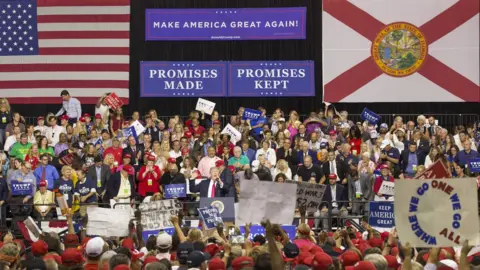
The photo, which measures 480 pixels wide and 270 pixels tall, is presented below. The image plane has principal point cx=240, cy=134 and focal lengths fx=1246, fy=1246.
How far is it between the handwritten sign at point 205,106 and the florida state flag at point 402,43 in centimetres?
342

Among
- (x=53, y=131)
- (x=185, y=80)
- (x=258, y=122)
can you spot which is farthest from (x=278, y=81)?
(x=53, y=131)

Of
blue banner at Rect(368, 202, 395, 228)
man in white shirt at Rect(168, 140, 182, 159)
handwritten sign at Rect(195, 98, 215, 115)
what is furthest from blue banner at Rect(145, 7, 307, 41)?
blue banner at Rect(368, 202, 395, 228)

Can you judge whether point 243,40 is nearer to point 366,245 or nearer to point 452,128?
point 452,128

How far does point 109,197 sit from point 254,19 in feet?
31.4

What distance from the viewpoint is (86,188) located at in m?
24.5

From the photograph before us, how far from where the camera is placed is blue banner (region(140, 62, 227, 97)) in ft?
108

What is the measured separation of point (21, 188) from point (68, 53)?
9.02 m

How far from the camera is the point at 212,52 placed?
1302 inches

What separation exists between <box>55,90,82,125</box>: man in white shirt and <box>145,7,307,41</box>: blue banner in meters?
3.29

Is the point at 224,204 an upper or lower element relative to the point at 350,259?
upper

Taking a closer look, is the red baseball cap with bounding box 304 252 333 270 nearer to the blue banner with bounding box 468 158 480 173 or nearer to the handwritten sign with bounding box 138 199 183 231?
the handwritten sign with bounding box 138 199 183 231

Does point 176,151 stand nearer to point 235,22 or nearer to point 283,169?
point 283,169

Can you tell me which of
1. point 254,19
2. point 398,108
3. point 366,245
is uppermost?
point 254,19

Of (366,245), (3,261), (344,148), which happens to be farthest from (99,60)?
(3,261)
